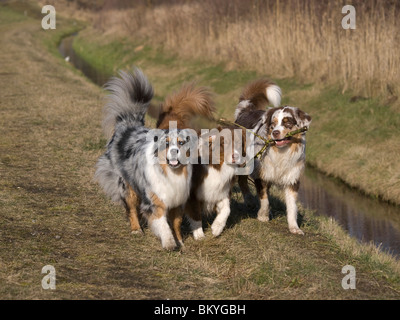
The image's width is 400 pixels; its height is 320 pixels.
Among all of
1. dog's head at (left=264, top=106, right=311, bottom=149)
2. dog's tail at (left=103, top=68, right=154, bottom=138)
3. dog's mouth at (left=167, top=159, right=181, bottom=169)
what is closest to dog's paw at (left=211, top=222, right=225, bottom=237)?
dog's mouth at (left=167, top=159, right=181, bottom=169)

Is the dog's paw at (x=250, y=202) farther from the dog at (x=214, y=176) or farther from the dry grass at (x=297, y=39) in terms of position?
the dry grass at (x=297, y=39)

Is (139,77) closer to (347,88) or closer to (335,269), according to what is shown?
(335,269)

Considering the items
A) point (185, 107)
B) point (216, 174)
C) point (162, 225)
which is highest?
point (185, 107)

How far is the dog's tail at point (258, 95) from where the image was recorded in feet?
28.5

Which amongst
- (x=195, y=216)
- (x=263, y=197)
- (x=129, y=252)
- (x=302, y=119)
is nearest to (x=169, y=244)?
(x=129, y=252)

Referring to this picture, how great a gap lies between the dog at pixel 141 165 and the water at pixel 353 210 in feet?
11.4

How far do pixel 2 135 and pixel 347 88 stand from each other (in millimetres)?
8314

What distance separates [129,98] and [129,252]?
2.07m

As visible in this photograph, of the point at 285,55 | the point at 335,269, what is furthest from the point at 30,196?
the point at 285,55

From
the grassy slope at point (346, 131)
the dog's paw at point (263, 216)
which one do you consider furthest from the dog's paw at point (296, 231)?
the grassy slope at point (346, 131)

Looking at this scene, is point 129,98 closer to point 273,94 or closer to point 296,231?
point 273,94

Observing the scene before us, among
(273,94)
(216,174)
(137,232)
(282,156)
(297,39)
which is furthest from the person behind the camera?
(297,39)

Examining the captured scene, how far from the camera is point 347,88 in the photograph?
15320 mm

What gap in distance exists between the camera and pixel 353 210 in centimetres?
1037
